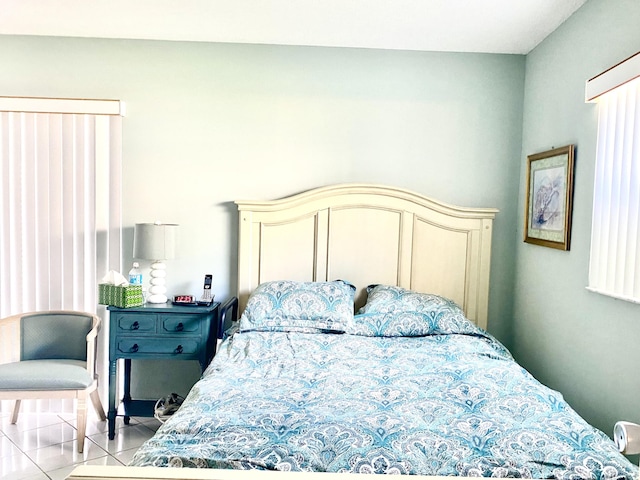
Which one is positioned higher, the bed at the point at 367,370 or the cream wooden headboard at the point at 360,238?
the cream wooden headboard at the point at 360,238

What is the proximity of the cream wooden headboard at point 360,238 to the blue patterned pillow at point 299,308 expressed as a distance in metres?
0.27

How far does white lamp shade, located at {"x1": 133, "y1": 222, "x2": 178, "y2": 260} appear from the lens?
134 inches

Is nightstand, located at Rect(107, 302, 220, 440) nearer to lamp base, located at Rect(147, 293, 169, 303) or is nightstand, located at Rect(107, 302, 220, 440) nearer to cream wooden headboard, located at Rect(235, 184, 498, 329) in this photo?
lamp base, located at Rect(147, 293, 169, 303)

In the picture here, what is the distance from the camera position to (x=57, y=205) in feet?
12.1

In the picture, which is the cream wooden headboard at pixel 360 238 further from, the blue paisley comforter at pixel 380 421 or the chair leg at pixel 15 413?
the chair leg at pixel 15 413

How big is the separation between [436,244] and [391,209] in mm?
384

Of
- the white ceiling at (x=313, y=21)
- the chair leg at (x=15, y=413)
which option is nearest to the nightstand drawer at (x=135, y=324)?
the chair leg at (x=15, y=413)

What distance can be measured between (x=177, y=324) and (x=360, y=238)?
1294 millimetres

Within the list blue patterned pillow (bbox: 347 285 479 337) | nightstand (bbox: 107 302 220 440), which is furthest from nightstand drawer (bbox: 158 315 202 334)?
blue patterned pillow (bbox: 347 285 479 337)

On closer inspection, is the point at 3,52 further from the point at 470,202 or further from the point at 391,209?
the point at 470,202

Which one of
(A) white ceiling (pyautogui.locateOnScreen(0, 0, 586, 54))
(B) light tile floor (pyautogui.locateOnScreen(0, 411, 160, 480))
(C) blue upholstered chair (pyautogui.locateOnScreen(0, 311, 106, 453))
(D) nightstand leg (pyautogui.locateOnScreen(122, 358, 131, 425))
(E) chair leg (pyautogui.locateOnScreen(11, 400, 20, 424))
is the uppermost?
(A) white ceiling (pyautogui.locateOnScreen(0, 0, 586, 54))

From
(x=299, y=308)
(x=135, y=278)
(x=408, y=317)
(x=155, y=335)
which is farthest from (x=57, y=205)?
(x=408, y=317)

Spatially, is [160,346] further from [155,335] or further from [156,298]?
[156,298]

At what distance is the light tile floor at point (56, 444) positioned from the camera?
2914 mm
